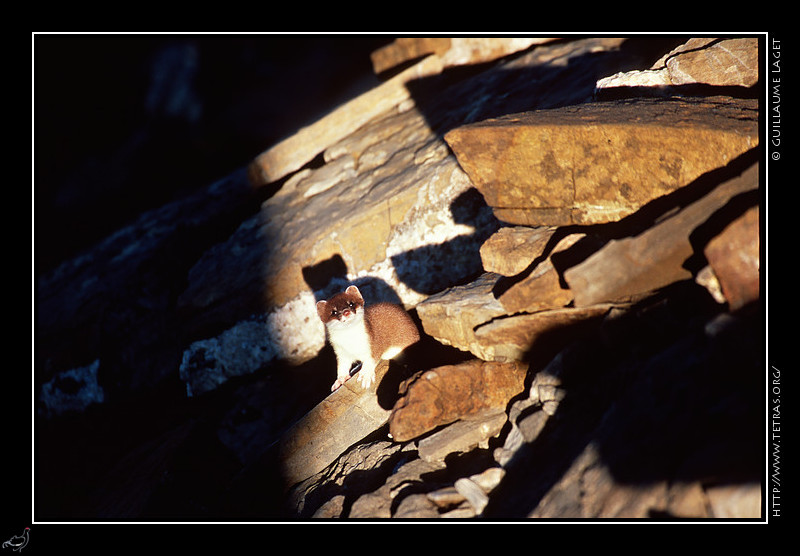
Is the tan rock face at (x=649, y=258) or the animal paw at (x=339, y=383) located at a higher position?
the tan rock face at (x=649, y=258)

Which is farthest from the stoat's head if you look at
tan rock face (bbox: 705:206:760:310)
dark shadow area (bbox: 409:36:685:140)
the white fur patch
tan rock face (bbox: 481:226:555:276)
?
tan rock face (bbox: 705:206:760:310)

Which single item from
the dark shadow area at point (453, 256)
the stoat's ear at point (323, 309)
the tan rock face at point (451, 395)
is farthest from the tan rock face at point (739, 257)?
the stoat's ear at point (323, 309)

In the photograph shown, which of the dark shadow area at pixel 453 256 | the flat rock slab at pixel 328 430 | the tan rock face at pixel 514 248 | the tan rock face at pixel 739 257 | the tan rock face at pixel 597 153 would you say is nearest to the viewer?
the tan rock face at pixel 739 257

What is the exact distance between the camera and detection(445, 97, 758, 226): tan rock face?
8.23ft

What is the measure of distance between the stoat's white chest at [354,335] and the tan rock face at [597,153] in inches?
50.2

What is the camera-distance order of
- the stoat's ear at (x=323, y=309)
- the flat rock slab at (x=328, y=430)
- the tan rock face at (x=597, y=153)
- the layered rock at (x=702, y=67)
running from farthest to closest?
1. the stoat's ear at (x=323, y=309)
2. the flat rock slab at (x=328, y=430)
3. the layered rock at (x=702, y=67)
4. the tan rock face at (x=597, y=153)

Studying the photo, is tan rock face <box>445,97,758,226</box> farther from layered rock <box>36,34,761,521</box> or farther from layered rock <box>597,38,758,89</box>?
layered rock <box>597,38,758,89</box>

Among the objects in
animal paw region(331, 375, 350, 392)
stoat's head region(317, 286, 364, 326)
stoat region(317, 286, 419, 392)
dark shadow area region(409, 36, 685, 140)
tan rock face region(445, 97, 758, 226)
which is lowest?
animal paw region(331, 375, 350, 392)

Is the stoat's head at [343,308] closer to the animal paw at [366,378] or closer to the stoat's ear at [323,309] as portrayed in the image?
the stoat's ear at [323,309]

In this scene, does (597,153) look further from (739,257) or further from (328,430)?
(328,430)

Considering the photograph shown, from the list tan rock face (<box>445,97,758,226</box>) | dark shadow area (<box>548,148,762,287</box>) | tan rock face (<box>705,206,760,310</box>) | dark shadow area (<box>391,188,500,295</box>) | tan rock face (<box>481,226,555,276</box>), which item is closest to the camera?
tan rock face (<box>705,206,760,310</box>)

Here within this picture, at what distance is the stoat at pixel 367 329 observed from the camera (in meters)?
3.51

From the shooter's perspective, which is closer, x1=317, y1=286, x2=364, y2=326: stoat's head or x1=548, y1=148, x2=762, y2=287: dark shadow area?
x1=548, y1=148, x2=762, y2=287: dark shadow area

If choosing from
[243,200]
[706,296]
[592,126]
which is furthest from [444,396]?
[243,200]
